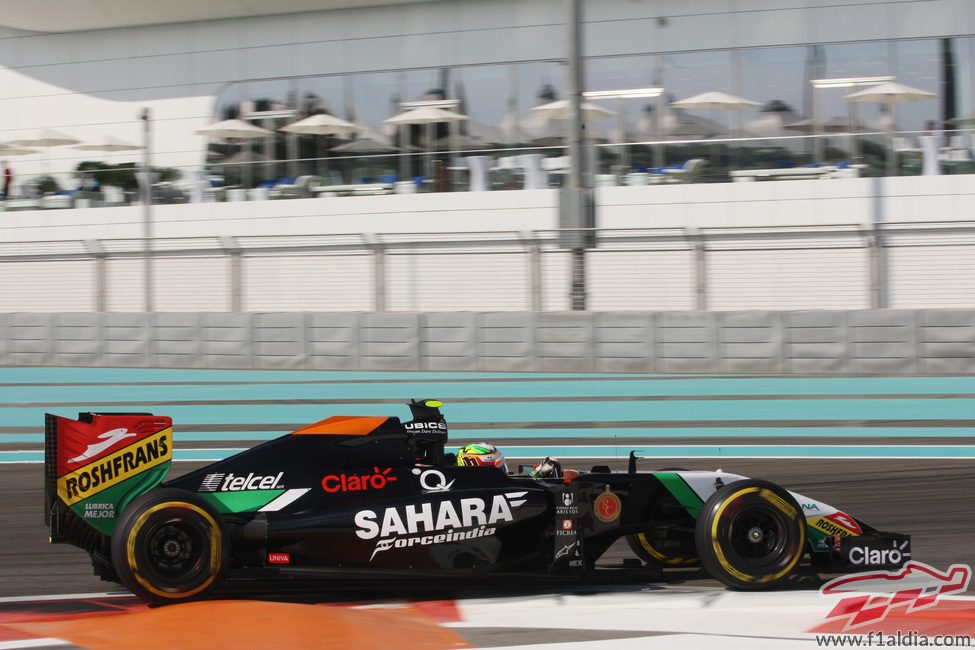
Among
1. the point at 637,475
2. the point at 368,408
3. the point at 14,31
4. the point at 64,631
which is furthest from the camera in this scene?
the point at 14,31

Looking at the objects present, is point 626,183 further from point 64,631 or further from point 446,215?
point 64,631

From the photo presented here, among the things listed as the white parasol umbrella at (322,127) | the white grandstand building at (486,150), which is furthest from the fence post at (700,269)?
the white parasol umbrella at (322,127)

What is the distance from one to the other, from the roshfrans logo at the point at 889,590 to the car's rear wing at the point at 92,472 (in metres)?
3.21

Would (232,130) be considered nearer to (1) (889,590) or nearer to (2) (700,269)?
(2) (700,269)

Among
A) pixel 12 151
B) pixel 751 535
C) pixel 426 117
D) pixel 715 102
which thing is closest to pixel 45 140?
pixel 12 151

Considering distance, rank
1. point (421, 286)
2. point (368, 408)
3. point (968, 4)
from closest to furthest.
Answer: point (368, 408), point (421, 286), point (968, 4)

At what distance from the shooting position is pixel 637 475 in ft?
17.1

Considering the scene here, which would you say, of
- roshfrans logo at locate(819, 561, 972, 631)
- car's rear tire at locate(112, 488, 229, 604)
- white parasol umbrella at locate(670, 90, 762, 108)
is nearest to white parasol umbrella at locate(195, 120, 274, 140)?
white parasol umbrella at locate(670, 90, 762, 108)

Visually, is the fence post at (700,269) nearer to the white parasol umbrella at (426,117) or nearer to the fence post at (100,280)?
the white parasol umbrella at (426,117)

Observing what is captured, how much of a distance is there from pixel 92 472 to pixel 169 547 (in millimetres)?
515

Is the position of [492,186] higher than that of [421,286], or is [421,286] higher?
[492,186]

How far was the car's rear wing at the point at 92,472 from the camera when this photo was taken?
4.73 metres

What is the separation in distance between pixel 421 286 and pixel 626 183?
18.6ft

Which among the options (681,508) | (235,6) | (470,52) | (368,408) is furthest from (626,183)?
(681,508)
